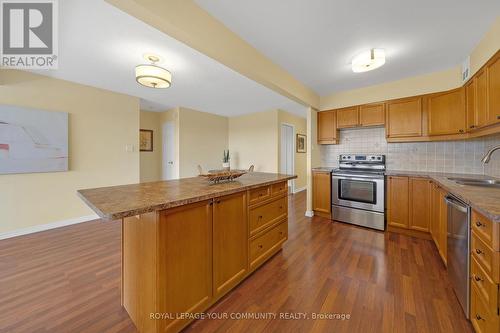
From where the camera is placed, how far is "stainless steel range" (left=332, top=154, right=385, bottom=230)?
9.28ft

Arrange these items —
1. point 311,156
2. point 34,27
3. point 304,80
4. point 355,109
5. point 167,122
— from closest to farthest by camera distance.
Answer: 1. point 34,27
2. point 304,80
3. point 355,109
4. point 311,156
5. point 167,122

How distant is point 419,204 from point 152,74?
3827 millimetres

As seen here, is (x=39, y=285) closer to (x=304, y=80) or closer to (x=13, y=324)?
(x=13, y=324)

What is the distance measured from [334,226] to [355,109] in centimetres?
Answer: 207

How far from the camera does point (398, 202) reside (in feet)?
8.92

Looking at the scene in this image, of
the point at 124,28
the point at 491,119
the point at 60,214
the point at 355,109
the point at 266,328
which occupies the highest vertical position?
the point at 124,28

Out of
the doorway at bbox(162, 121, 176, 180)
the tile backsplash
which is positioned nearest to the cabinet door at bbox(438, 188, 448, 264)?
the tile backsplash

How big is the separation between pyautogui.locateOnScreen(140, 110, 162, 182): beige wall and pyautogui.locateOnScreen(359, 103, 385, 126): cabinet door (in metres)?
5.05

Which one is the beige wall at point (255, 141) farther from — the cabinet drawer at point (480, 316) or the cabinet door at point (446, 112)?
the cabinet drawer at point (480, 316)

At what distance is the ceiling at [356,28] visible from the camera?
1.56m

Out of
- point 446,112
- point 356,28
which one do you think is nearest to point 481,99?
point 446,112

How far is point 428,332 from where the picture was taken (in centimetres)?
121

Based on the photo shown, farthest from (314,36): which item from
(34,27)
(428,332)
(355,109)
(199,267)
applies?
(34,27)

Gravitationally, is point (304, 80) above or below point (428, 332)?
above
